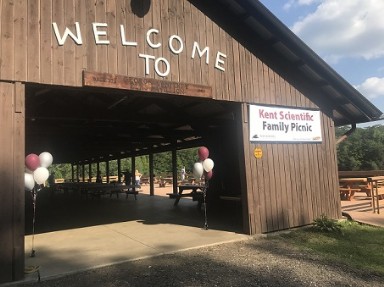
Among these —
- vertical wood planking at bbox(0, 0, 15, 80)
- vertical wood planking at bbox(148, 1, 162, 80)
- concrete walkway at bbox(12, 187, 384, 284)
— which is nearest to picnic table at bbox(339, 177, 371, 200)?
concrete walkway at bbox(12, 187, 384, 284)

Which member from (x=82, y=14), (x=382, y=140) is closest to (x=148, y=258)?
(x=82, y=14)

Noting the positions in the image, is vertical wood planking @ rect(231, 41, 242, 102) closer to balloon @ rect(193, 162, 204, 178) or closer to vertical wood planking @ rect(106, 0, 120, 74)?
balloon @ rect(193, 162, 204, 178)

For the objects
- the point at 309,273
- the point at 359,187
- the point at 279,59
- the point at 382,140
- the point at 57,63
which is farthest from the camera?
the point at 382,140

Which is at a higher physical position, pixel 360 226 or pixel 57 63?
pixel 57 63

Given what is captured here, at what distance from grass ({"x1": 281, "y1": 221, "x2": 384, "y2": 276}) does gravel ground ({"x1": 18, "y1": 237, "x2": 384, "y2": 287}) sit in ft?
1.06

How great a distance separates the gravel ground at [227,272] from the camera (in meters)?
4.73

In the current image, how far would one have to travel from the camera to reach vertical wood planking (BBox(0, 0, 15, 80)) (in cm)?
523

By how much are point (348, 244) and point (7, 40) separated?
22.6 feet

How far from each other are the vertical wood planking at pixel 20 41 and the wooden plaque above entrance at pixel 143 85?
36.4 inches

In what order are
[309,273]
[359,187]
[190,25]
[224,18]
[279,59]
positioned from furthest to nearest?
[359,187] < [279,59] < [224,18] < [190,25] < [309,273]

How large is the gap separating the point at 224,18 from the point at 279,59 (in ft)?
5.70

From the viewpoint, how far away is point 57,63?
568 centimetres

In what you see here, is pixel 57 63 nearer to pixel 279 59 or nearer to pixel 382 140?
pixel 279 59

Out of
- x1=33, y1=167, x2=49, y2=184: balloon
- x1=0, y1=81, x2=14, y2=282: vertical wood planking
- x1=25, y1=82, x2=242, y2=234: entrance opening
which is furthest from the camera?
x1=25, y1=82, x2=242, y2=234: entrance opening
